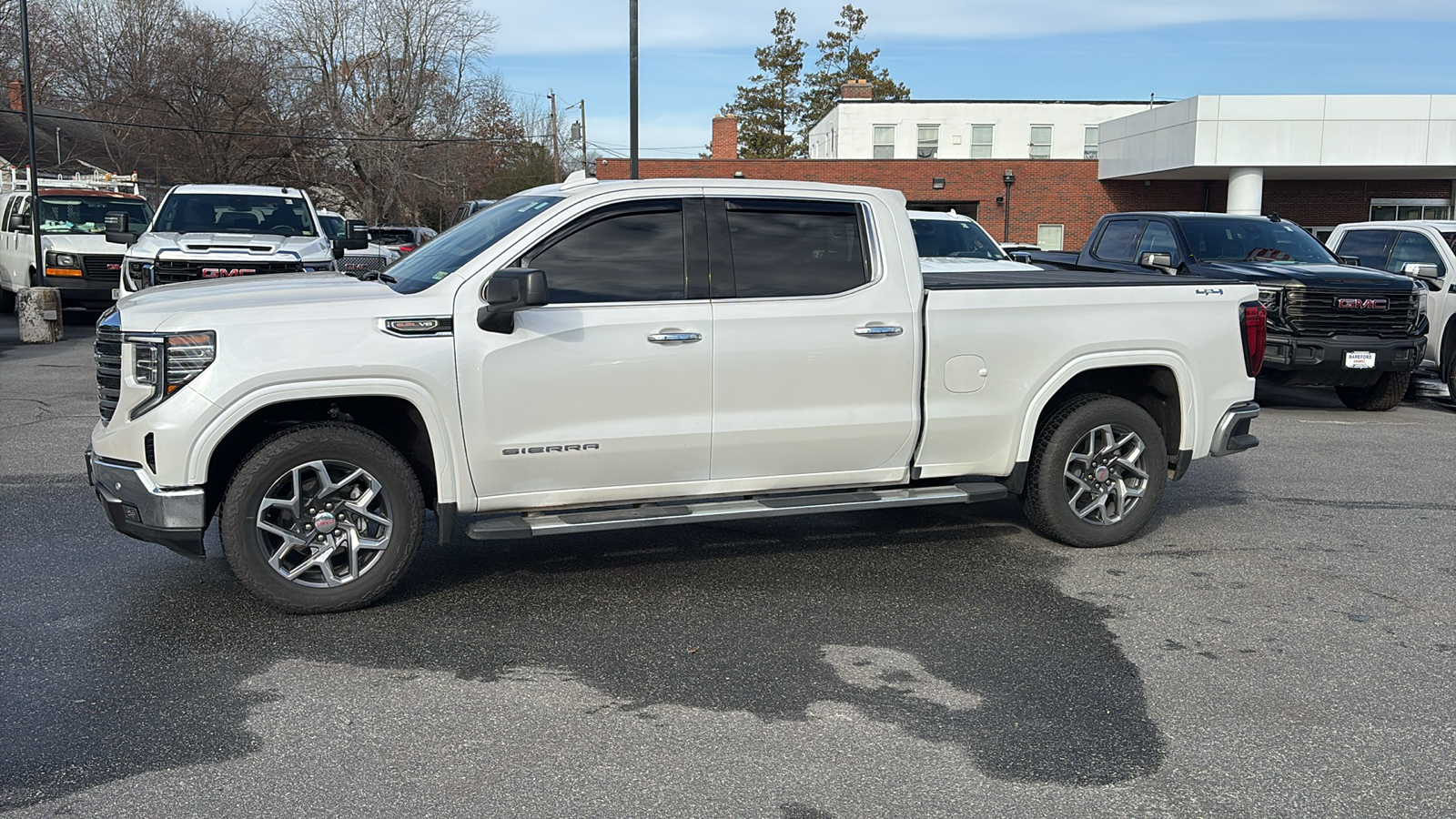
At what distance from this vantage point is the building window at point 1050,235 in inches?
1569

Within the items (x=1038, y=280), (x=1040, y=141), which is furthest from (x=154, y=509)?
(x=1040, y=141)

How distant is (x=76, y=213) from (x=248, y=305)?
1832 centimetres

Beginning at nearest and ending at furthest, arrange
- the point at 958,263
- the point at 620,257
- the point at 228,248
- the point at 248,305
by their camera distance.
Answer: the point at 248,305, the point at 620,257, the point at 958,263, the point at 228,248

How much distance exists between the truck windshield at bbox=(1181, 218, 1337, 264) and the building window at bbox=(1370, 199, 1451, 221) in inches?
1071

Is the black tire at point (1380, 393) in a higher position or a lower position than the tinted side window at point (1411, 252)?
lower

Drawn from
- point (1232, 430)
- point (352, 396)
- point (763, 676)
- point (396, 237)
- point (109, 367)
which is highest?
point (396, 237)

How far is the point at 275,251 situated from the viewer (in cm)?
1315

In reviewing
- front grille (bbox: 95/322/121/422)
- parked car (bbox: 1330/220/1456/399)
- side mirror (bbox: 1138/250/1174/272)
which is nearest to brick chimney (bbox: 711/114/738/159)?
parked car (bbox: 1330/220/1456/399)

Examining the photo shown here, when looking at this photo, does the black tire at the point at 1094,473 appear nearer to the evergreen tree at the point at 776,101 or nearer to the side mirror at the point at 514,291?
the side mirror at the point at 514,291

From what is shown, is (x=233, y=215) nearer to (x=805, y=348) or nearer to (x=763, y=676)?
(x=805, y=348)

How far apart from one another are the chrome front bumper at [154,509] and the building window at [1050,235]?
37405 mm

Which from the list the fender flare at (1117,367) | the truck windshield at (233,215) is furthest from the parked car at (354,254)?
the fender flare at (1117,367)

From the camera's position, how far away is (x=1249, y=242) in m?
13.0

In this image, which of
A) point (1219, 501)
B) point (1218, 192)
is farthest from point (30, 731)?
point (1218, 192)
